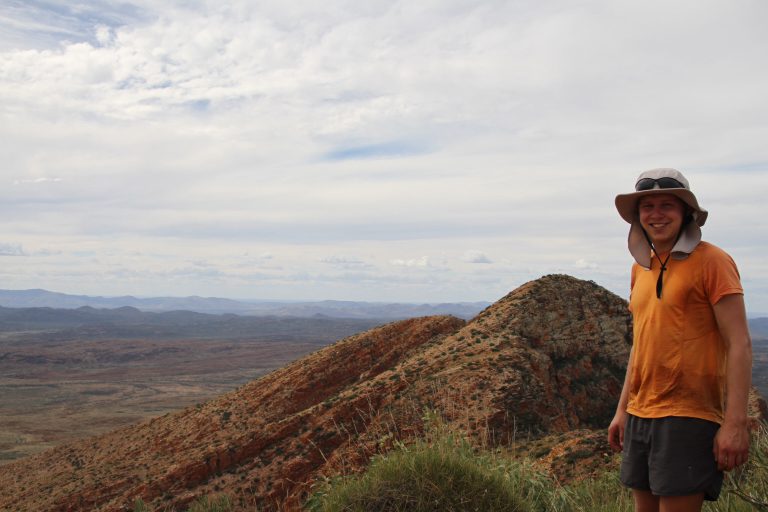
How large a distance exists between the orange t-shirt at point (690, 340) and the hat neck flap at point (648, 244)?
4cm

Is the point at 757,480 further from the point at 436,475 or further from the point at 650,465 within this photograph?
the point at 436,475

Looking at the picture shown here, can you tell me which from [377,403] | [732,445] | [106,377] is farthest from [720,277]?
[106,377]

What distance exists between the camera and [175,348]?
405ft

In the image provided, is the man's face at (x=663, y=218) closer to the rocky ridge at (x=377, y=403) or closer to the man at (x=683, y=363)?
the man at (x=683, y=363)

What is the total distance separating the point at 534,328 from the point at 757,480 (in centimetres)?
938

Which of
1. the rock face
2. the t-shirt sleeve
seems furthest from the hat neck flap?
the rock face

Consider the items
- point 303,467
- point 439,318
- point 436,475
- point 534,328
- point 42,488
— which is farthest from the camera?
point 439,318

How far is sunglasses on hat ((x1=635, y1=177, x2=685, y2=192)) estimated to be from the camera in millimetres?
3280

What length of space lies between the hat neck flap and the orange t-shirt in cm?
4

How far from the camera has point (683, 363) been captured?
3.12m

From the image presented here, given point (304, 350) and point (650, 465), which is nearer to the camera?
point (650, 465)

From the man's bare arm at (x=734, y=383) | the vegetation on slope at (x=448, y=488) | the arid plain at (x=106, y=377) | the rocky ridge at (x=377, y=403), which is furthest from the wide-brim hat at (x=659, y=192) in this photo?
the arid plain at (x=106, y=377)

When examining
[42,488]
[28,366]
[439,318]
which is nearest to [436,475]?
[439,318]

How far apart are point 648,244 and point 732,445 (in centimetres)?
112
